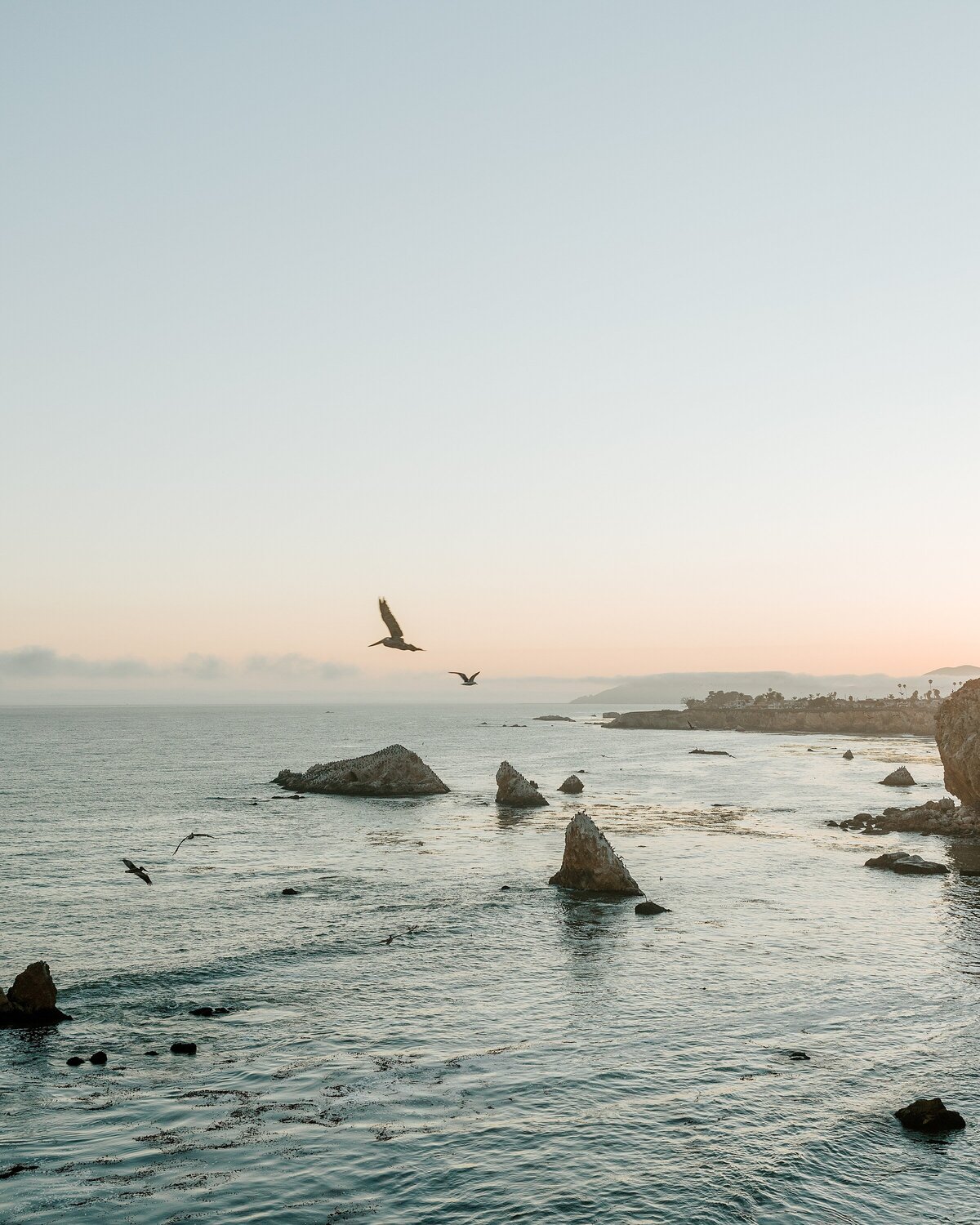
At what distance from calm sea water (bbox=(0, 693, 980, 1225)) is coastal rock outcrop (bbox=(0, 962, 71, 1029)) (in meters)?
0.79

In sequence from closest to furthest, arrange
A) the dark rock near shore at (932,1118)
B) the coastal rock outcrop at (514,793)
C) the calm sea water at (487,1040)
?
the calm sea water at (487,1040)
the dark rock near shore at (932,1118)
the coastal rock outcrop at (514,793)

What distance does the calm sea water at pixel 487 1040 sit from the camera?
59.3 feet

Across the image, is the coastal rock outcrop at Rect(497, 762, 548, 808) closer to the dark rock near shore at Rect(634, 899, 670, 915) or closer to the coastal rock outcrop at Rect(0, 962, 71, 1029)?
the dark rock near shore at Rect(634, 899, 670, 915)

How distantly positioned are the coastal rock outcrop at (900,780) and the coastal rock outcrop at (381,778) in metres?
48.8

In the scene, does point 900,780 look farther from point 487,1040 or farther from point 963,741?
point 487,1040

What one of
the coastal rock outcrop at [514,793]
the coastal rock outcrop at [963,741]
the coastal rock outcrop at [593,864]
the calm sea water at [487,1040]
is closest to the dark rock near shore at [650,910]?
the calm sea water at [487,1040]

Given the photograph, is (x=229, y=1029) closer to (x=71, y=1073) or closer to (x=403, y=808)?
(x=71, y=1073)

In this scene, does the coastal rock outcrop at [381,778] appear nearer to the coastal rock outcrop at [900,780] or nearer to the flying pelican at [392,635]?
the coastal rock outcrop at [900,780]

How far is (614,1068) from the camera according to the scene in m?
24.0

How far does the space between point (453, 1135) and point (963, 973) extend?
21655 millimetres

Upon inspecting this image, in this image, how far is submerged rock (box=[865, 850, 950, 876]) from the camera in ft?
166

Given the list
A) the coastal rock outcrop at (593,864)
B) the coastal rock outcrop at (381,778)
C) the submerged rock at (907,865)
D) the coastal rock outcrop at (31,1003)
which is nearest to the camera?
the coastal rock outcrop at (31,1003)

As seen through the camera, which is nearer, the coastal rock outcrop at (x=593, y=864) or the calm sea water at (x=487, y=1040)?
the calm sea water at (x=487, y=1040)

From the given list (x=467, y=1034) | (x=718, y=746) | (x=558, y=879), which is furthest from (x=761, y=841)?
(x=718, y=746)
